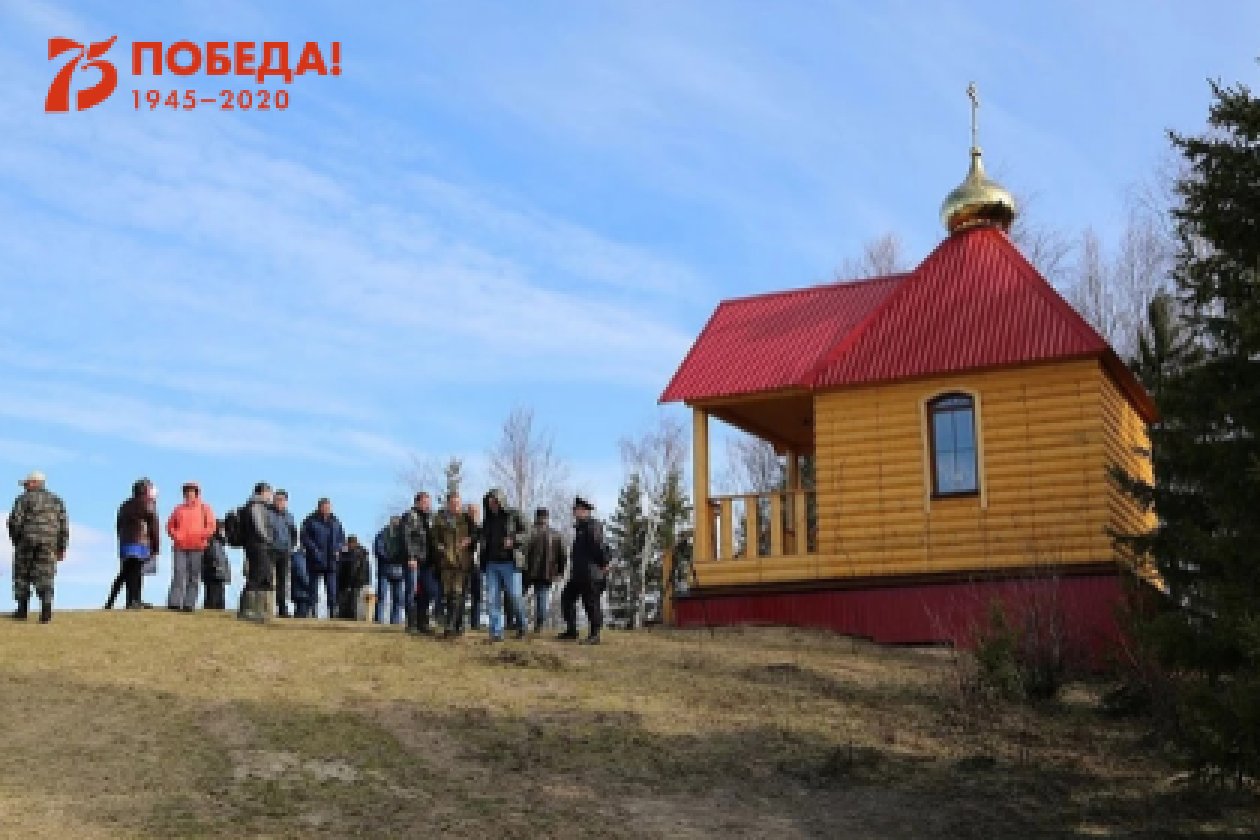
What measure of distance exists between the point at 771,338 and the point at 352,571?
7.39m

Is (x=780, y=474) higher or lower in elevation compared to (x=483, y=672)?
higher

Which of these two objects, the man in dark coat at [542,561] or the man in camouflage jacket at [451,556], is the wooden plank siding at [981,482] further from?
the man in camouflage jacket at [451,556]

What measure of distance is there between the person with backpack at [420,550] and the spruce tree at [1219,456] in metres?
8.39

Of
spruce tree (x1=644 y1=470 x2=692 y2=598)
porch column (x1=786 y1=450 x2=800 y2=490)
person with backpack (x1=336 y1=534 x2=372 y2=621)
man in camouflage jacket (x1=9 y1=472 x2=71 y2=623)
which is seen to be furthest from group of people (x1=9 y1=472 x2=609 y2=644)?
spruce tree (x1=644 y1=470 x2=692 y2=598)

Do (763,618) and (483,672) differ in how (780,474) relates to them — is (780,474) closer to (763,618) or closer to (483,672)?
(763,618)

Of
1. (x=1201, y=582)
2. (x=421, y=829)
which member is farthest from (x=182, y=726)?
(x=1201, y=582)

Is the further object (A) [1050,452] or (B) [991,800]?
(A) [1050,452]

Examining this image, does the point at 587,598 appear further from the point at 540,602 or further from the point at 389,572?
the point at 389,572

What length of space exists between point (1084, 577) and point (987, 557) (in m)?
1.24

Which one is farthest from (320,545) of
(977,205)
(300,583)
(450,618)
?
(977,205)

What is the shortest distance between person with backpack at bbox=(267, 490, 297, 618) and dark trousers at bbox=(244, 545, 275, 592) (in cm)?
32

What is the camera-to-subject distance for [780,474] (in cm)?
4256

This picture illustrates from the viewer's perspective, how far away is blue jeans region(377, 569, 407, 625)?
64.4ft

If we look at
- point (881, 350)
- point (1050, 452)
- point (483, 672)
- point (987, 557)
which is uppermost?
point (881, 350)
